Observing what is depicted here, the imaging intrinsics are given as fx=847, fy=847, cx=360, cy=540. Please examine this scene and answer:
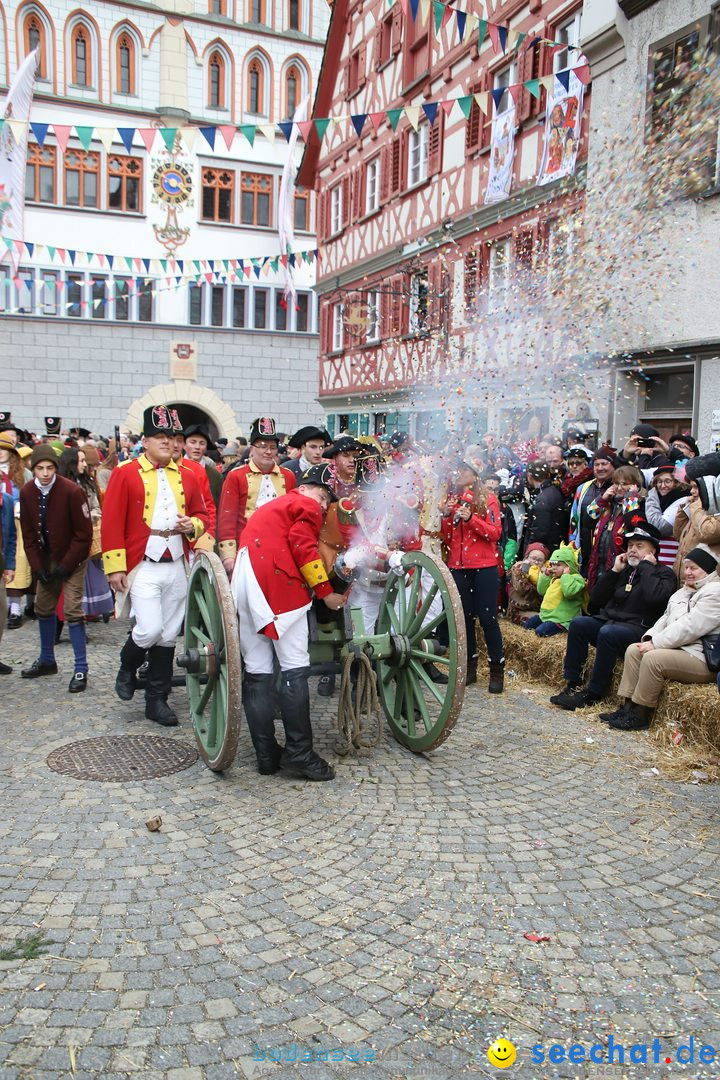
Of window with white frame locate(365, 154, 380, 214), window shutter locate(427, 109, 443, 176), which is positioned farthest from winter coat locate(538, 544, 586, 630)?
window with white frame locate(365, 154, 380, 214)

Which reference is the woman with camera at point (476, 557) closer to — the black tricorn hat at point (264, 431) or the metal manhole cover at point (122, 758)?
the black tricorn hat at point (264, 431)

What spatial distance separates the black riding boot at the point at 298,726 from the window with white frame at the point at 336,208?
58.1 ft

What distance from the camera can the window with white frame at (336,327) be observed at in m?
20.8

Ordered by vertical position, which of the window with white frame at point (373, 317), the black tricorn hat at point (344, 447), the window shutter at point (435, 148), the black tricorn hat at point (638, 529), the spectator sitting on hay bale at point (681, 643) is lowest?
the spectator sitting on hay bale at point (681, 643)

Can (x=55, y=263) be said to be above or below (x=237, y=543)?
above

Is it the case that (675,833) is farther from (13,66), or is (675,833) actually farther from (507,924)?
(13,66)

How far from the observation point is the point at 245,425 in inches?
1069

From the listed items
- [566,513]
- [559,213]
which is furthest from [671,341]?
[566,513]

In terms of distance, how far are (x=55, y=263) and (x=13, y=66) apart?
212 inches

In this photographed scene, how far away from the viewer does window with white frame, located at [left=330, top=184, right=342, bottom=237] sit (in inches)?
802

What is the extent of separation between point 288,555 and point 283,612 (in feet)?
0.99

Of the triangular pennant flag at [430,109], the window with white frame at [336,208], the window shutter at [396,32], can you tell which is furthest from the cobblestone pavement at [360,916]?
the window with white frame at [336,208]

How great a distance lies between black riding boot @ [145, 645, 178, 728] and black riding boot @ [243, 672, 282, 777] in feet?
3.80

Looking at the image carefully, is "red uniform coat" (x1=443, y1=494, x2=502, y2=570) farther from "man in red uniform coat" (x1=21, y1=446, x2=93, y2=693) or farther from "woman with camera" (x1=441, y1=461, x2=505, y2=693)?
"man in red uniform coat" (x1=21, y1=446, x2=93, y2=693)
